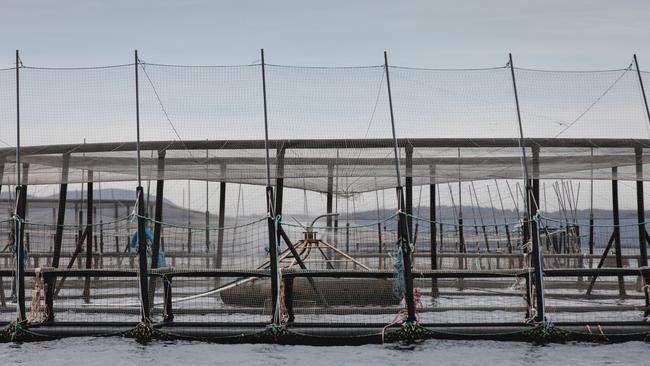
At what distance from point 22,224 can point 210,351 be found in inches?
158

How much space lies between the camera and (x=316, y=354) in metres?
13.1

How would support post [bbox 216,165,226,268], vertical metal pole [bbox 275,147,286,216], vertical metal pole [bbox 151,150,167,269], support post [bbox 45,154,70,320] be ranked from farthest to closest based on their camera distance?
support post [bbox 216,165,226,268] < vertical metal pole [bbox 151,150,167,269] < vertical metal pole [bbox 275,147,286,216] < support post [bbox 45,154,70,320]

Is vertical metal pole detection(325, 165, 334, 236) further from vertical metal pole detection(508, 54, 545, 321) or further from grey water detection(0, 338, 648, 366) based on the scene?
vertical metal pole detection(508, 54, 545, 321)

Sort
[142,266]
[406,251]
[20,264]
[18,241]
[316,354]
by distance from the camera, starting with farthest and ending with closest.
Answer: [18,241] < [20,264] < [142,266] < [406,251] < [316,354]

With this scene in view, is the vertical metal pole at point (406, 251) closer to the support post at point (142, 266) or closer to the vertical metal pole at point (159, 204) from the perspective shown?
the support post at point (142, 266)

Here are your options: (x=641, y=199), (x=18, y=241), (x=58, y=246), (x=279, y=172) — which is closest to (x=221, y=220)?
(x=279, y=172)

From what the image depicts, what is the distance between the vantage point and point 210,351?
13.5 metres

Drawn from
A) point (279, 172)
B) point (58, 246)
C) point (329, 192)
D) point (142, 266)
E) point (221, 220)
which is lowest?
point (142, 266)

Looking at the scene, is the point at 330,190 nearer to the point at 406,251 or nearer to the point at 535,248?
the point at 406,251

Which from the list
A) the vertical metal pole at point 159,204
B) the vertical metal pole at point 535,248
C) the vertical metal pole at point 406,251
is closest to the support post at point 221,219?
the vertical metal pole at point 159,204

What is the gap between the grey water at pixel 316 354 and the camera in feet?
41.1

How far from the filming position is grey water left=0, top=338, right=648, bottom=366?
12516 millimetres

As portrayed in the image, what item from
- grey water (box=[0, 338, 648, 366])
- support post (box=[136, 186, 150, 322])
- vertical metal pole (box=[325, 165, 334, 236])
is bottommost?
grey water (box=[0, 338, 648, 366])

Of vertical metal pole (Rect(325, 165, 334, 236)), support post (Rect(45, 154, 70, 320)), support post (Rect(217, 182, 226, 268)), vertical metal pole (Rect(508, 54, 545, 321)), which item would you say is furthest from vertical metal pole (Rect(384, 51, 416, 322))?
support post (Rect(45, 154, 70, 320))
